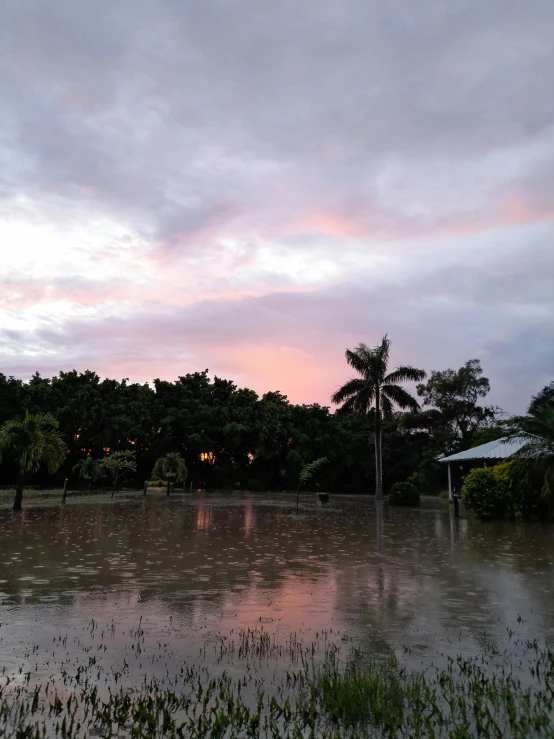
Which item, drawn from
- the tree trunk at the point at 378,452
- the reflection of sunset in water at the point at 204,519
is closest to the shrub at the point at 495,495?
the reflection of sunset in water at the point at 204,519

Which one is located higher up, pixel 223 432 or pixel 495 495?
pixel 223 432

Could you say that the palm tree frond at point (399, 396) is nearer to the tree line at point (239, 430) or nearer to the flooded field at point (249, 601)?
the tree line at point (239, 430)

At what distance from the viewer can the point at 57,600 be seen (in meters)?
8.16

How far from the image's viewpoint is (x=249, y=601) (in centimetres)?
842

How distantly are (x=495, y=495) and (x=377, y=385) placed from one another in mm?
17308

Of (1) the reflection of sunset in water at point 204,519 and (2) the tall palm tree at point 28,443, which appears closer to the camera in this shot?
(1) the reflection of sunset in water at point 204,519

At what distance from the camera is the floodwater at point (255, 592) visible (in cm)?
637

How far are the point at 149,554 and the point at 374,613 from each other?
6.52 m

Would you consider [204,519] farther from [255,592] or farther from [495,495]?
[255,592]

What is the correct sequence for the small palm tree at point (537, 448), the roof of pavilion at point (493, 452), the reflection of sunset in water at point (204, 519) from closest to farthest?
the reflection of sunset in water at point (204, 519)
the small palm tree at point (537, 448)
the roof of pavilion at point (493, 452)

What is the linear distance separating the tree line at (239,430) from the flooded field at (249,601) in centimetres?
3376

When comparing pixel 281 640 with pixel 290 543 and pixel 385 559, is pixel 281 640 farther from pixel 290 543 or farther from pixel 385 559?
pixel 290 543

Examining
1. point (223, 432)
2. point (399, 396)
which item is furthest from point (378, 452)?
point (223, 432)

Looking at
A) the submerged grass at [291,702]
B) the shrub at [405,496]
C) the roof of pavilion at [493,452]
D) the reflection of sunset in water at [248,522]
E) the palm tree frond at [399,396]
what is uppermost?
the palm tree frond at [399,396]
